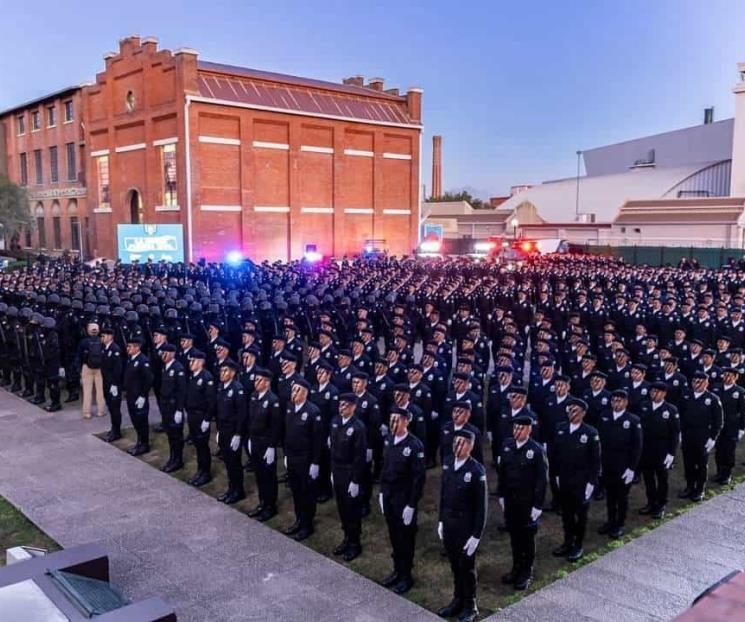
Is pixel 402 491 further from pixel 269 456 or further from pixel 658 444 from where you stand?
pixel 658 444

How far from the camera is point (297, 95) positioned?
3791cm

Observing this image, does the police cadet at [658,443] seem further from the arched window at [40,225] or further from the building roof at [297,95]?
the arched window at [40,225]

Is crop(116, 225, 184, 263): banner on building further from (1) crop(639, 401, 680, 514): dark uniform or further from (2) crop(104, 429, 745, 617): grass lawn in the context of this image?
(1) crop(639, 401, 680, 514): dark uniform

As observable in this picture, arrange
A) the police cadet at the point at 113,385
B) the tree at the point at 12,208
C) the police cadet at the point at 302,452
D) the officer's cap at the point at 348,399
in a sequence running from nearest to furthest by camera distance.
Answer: the officer's cap at the point at 348,399 → the police cadet at the point at 302,452 → the police cadet at the point at 113,385 → the tree at the point at 12,208

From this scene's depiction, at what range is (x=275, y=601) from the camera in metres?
6.18

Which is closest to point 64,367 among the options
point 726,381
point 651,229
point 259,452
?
point 259,452

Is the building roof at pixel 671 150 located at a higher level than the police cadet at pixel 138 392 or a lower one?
higher

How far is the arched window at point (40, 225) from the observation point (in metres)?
49.9

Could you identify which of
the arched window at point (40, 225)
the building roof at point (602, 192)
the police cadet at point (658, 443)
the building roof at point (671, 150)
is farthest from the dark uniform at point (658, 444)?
the building roof at point (671, 150)

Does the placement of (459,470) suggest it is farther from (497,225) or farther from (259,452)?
(497,225)

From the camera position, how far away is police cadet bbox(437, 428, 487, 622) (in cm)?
589

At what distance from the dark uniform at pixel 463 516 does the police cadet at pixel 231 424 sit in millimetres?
3249

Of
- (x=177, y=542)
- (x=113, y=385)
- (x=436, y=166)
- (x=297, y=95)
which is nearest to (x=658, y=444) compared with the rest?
(x=177, y=542)

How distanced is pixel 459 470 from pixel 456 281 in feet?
48.8
